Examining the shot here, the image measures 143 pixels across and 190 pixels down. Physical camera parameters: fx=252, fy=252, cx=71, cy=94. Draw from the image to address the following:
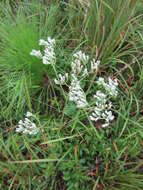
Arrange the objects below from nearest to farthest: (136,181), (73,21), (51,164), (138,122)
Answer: (136,181) < (51,164) < (138,122) < (73,21)

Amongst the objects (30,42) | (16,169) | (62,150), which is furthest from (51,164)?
(30,42)

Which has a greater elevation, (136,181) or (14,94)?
(14,94)

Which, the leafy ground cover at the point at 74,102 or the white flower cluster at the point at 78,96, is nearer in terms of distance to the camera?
the white flower cluster at the point at 78,96

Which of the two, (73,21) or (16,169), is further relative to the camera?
(73,21)

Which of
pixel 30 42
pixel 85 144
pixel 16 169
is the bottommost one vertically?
pixel 16 169

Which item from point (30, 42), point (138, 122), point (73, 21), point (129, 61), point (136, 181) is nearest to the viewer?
point (136, 181)

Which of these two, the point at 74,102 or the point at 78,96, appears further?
the point at 74,102

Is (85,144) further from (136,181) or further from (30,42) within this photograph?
(30,42)

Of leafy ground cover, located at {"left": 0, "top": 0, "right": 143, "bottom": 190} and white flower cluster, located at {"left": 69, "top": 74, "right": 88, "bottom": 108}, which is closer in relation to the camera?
white flower cluster, located at {"left": 69, "top": 74, "right": 88, "bottom": 108}
